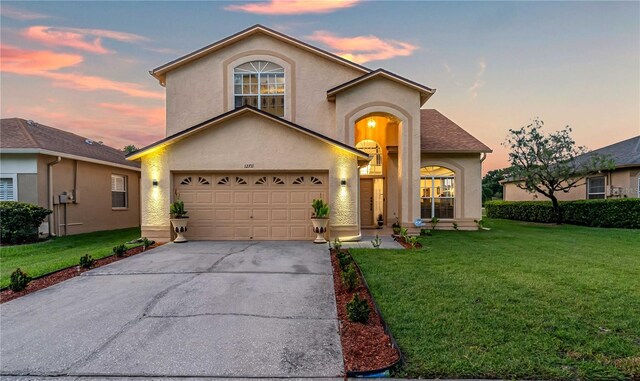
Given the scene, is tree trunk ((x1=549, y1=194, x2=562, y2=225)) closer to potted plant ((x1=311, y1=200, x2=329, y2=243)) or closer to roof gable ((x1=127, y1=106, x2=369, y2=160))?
roof gable ((x1=127, y1=106, x2=369, y2=160))

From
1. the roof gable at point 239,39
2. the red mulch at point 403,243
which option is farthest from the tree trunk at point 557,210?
the roof gable at point 239,39

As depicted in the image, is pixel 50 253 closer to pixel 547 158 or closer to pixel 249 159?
pixel 249 159

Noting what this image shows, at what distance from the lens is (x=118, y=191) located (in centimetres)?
1747

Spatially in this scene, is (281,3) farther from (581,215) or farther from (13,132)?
(581,215)

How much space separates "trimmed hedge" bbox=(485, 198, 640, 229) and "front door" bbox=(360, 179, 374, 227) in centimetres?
1182

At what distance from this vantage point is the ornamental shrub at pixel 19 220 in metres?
11.4

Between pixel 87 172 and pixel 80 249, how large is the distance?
6.12 meters

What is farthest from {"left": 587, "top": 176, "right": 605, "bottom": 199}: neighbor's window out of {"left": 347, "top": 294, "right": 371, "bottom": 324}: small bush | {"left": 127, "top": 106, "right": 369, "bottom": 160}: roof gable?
{"left": 347, "top": 294, "right": 371, "bottom": 324}: small bush

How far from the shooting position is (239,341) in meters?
3.94

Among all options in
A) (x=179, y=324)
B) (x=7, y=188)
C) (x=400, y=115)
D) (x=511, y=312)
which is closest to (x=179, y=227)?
(x=179, y=324)

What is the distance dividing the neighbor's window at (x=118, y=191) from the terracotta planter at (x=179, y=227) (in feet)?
26.8

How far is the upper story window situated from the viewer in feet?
46.4

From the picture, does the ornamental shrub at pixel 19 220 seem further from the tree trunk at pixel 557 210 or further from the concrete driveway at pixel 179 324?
the tree trunk at pixel 557 210

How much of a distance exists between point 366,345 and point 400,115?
10843 mm
